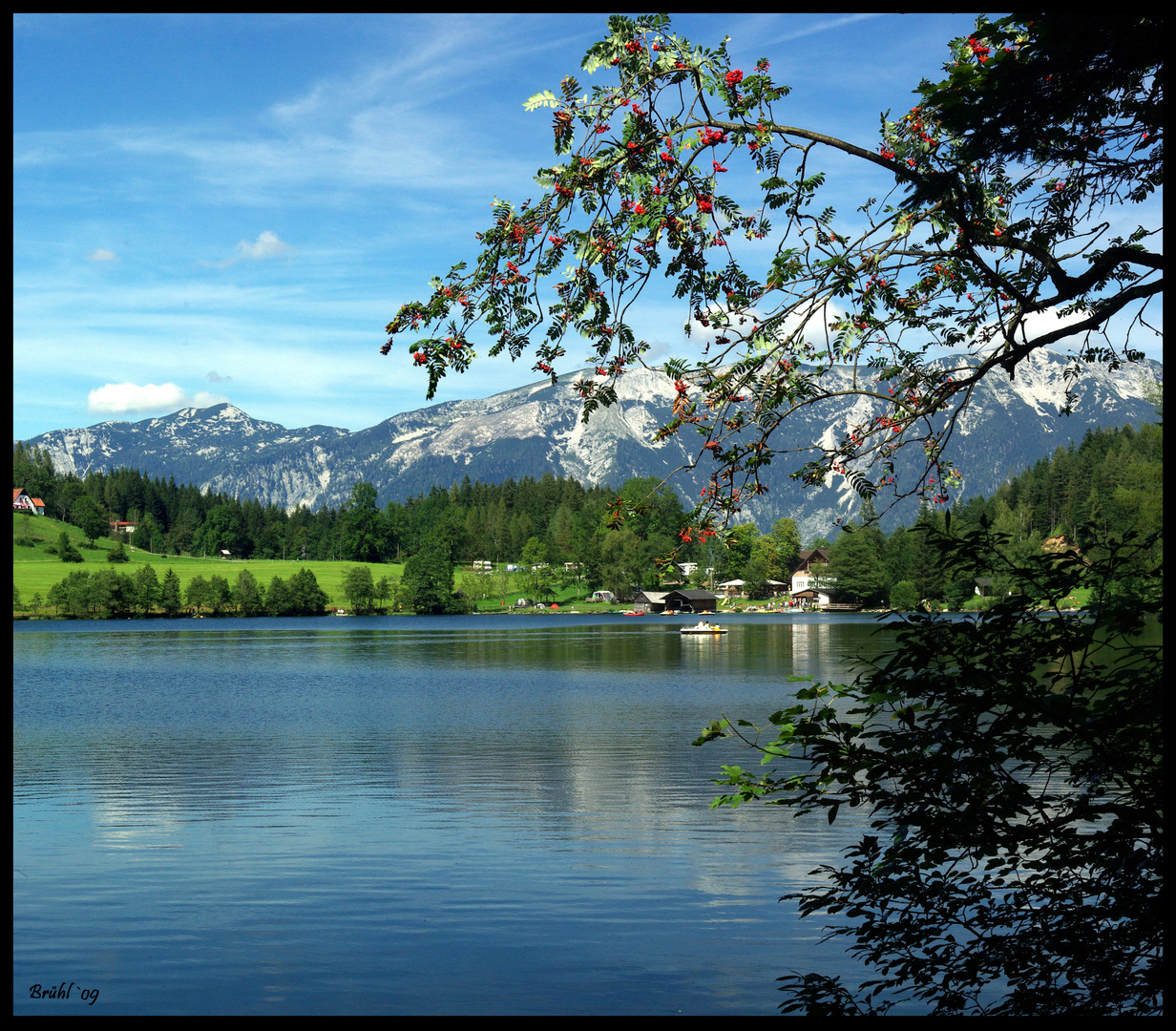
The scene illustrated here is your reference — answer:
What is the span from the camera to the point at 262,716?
139 ft

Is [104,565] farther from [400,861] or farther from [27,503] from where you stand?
[400,861]

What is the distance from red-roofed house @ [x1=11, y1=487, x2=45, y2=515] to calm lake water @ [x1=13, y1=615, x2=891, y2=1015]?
163 meters

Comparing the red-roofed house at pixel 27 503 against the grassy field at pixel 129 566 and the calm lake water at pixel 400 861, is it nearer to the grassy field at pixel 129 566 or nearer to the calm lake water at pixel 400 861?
the grassy field at pixel 129 566

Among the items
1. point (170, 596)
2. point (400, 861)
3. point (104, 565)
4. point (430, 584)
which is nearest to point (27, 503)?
point (104, 565)

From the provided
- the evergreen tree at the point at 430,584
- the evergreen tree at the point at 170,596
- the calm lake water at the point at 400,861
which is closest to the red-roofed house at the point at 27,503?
the evergreen tree at the point at 170,596

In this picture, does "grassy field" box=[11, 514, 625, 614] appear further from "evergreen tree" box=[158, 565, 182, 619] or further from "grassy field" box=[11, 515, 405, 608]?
"evergreen tree" box=[158, 565, 182, 619]

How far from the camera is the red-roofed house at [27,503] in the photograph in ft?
614

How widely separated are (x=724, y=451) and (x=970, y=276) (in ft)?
6.83

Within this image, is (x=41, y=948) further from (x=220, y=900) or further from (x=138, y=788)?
(x=138, y=788)

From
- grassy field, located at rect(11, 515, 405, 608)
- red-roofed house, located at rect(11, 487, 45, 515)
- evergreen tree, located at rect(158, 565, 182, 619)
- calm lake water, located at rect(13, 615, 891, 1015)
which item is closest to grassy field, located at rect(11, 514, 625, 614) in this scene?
grassy field, located at rect(11, 515, 405, 608)

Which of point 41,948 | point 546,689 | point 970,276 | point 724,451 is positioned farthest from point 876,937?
point 546,689

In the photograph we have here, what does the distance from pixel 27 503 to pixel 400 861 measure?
8038 inches

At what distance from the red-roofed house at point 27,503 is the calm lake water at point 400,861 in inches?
6401

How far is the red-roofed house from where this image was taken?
614 ft
